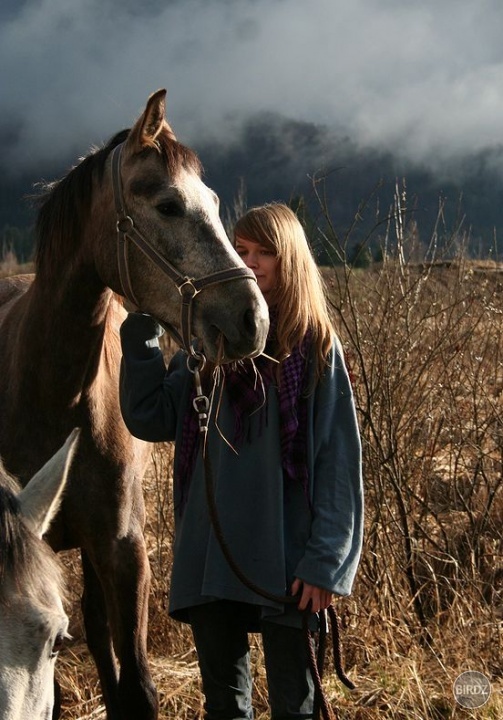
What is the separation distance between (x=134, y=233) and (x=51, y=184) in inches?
23.6

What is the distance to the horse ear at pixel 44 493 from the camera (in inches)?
76.5

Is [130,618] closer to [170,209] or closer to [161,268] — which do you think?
[161,268]

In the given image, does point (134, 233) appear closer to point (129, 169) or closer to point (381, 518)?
point (129, 169)

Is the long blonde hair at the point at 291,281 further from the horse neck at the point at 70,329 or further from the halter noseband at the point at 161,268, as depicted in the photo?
the horse neck at the point at 70,329

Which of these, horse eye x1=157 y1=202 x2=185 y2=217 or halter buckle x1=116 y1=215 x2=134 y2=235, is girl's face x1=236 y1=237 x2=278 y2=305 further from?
halter buckle x1=116 y1=215 x2=134 y2=235

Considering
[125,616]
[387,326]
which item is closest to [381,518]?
[387,326]

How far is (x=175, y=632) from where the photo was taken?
14.1 ft

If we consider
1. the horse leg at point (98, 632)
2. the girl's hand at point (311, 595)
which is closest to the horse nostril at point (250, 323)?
the girl's hand at point (311, 595)

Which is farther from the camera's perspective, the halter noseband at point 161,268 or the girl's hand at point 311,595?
the halter noseband at point 161,268

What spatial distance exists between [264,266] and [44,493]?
1065mm

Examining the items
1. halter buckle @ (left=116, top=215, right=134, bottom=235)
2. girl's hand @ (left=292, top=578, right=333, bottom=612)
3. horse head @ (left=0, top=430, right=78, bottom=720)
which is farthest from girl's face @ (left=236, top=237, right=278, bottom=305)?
horse head @ (left=0, top=430, right=78, bottom=720)

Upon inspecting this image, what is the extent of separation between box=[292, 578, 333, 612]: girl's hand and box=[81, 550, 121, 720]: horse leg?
141 centimetres

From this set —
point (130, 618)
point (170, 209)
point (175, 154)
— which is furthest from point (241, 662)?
point (175, 154)

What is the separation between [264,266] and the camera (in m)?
2.69
